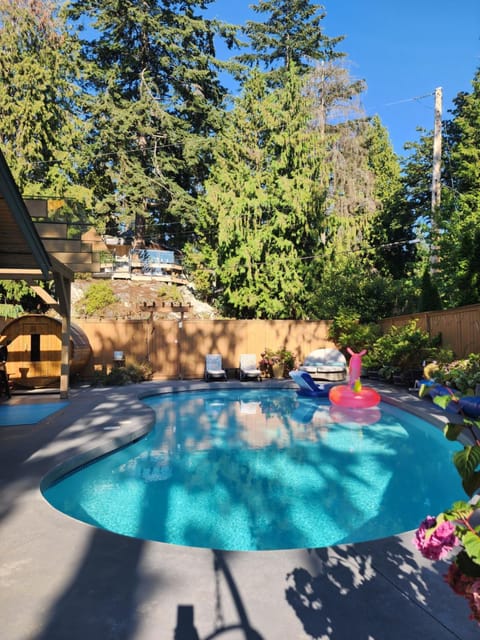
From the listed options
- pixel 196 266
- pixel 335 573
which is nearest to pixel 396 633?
pixel 335 573

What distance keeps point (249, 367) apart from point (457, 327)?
6.56 metres

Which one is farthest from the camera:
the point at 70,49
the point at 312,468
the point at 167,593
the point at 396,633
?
the point at 70,49

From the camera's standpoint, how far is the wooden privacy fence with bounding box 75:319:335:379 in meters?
14.7

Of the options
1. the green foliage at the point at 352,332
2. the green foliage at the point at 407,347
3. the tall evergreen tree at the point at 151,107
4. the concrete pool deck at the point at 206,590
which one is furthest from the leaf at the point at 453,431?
the tall evergreen tree at the point at 151,107

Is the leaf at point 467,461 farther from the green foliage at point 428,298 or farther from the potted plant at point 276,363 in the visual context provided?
the potted plant at point 276,363

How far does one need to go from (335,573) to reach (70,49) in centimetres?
3004

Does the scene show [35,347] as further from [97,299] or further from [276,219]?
[97,299]

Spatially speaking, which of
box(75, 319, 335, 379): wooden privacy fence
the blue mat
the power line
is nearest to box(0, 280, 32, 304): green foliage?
box(75, 319, 335, 379): wooden privacy fence

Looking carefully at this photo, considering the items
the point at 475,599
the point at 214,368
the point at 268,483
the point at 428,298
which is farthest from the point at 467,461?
the point at 428,298

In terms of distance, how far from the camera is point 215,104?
2964 centimetres

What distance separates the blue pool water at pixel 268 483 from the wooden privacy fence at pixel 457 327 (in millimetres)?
3133

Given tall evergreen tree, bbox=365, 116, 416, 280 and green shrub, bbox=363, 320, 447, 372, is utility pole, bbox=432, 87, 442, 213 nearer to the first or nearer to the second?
tall evergreen tree, bbox=365, 116, 416, 280

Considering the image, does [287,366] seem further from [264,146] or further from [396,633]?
[396,633]

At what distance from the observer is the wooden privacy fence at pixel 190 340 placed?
14688 mm
